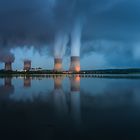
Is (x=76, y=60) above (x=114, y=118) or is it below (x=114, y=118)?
above

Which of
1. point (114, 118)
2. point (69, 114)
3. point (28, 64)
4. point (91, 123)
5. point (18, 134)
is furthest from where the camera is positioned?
point (28, 64)

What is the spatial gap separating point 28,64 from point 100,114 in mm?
117779

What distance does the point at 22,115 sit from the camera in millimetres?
12812

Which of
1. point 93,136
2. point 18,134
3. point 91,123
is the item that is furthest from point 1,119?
point 93,136

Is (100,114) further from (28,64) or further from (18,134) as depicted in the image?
(28,64)

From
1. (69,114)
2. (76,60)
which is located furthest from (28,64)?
(69,114)

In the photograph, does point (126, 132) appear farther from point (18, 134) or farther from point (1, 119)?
point (1, 119)

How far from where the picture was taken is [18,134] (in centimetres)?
897

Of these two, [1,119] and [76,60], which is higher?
[76,60]

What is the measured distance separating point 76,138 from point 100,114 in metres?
4.84

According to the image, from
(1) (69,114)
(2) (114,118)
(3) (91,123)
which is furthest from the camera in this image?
(1) (69,114)

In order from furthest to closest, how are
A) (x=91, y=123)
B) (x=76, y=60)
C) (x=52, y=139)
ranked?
(x=76, y=60)
(x=91, y=123)
(x=52, y=139)

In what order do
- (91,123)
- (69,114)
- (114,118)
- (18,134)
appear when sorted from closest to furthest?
(18,134), (91,123), (114,118), (69,114)

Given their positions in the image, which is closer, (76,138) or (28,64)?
(76,138)
